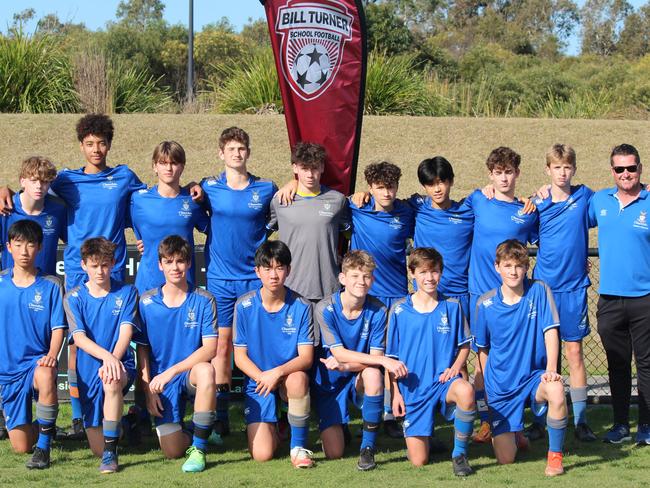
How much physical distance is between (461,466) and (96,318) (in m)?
2.32

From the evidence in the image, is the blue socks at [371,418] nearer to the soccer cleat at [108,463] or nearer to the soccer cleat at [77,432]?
the soccer cleat at [108,463]

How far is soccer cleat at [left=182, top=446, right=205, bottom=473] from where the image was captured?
5.48m

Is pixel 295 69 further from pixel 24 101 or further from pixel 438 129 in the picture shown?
pixel 24 101

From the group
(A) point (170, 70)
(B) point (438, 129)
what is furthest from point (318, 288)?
(A) point (170, 70)

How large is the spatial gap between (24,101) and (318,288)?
39.9 ft

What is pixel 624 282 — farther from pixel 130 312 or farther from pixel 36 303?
pixel 36 303

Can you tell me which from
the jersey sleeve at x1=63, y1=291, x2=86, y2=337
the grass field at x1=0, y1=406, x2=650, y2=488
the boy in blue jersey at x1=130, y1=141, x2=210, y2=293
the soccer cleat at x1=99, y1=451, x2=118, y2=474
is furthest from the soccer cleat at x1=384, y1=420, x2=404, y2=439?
the jersey sleeve at x1=63, y1=291, x2=86, y2=337

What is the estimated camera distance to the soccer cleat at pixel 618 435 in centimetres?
612

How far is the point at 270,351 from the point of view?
5.84 metres

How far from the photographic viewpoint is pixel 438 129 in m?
16.5

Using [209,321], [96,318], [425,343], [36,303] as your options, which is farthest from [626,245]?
[36,303]

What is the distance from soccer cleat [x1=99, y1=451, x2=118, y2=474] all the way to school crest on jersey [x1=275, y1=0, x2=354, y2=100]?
288cm

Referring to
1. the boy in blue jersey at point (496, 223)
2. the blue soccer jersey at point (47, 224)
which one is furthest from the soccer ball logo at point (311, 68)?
the blue soccer jersey at point (47, 224)

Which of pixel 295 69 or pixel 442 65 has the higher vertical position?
pixel 442 65
